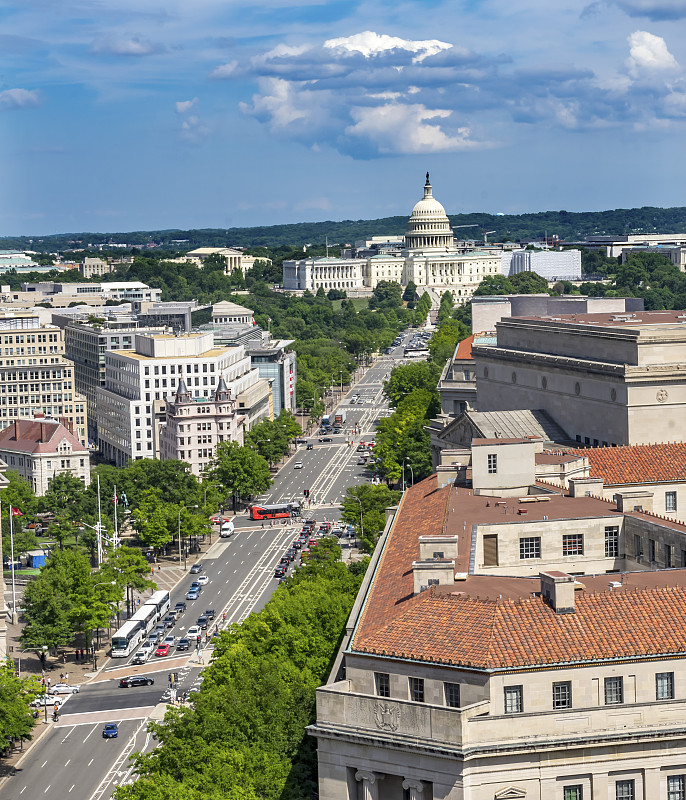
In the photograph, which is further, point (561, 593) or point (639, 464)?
point (639, 464)

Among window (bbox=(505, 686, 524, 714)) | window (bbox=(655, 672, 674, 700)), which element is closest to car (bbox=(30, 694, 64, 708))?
window (bbox=(505, 686, 524, 714))

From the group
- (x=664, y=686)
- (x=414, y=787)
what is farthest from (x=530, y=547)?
(x=414, y=787)

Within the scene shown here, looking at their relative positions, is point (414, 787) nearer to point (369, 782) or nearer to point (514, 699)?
point (369, 782)

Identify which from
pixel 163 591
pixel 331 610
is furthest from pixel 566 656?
pixel 163 591

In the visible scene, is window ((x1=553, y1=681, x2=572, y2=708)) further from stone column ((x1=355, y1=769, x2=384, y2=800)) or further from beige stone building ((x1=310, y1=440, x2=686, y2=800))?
stone column ((x1=355, y1=769, x2=384, y2=800))

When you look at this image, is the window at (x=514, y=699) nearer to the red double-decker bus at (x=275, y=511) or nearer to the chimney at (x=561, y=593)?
the chimney at (x=561, y=593)

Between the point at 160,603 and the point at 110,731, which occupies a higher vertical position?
the point at 160,603

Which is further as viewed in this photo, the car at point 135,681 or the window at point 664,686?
the car at point 135,681

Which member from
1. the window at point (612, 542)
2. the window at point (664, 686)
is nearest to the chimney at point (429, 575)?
the window at point (664, 686)
